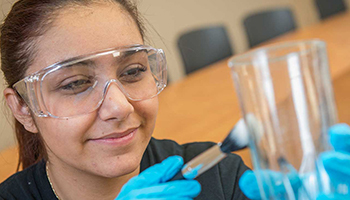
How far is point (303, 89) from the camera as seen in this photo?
0.55 m

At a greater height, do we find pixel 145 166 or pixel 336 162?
pixel 336 162

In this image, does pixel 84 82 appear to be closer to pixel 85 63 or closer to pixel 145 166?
pixel 85 63

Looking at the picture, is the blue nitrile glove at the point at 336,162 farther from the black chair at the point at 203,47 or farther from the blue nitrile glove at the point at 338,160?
the black chair at the point at 203,47

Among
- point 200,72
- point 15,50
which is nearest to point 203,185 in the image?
point 15,50

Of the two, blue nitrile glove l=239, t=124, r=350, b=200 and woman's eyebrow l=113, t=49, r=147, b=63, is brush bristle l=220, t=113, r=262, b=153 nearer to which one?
blue nitrile glove l=239, t=124, r=350, b=200

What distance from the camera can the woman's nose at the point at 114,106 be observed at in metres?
0.90

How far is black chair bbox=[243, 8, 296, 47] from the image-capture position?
352 centimetres

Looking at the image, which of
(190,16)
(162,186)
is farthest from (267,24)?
(162,186)

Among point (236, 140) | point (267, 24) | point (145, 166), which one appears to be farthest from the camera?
point (267, 24)

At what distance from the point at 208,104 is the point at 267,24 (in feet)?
5.98

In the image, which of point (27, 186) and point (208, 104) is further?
point (208, 104)

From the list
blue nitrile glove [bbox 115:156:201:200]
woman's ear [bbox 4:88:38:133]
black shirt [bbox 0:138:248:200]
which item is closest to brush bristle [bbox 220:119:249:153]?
blue nitrile glove [bbox 115:156:201:200]

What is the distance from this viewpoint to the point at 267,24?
3584mm

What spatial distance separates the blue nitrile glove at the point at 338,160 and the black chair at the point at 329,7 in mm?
4235
